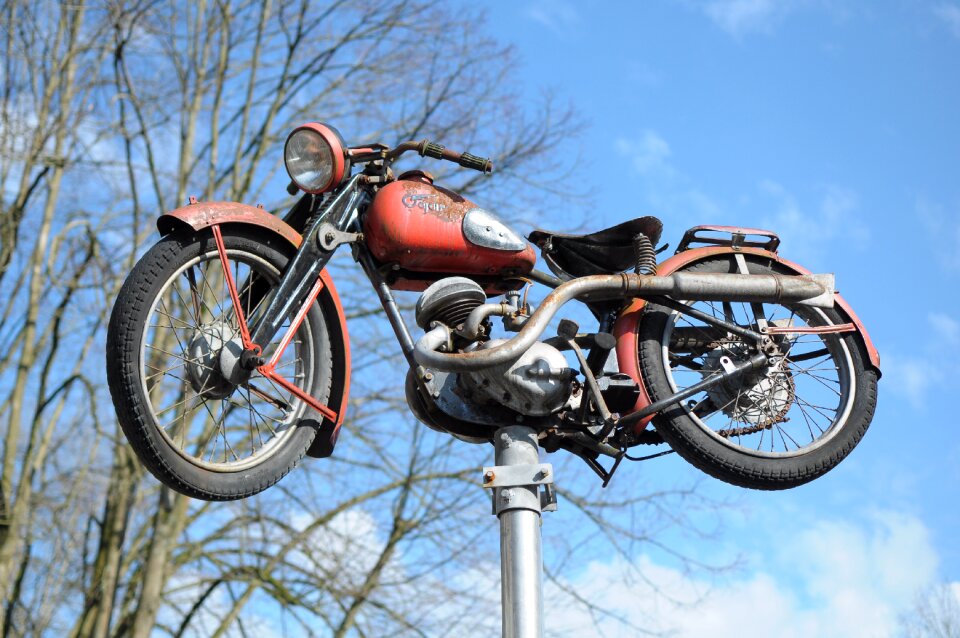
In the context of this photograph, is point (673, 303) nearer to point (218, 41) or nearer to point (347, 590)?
point (347, 590)

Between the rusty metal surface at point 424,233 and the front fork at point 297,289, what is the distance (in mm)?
117

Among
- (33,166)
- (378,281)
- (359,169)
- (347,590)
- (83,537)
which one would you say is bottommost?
(378,281)

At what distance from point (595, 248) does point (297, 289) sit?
1342 mm

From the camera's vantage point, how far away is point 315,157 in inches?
210

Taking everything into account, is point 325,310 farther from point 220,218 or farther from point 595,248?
point 595,248

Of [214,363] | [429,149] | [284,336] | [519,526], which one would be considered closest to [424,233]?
[429,149]

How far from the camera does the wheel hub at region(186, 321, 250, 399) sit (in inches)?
190

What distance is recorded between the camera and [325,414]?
17.0 ft

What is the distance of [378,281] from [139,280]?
981 mm

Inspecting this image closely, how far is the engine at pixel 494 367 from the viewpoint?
490cm

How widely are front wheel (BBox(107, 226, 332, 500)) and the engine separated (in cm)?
54

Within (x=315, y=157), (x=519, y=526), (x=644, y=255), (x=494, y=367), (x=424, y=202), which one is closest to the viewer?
(x=519, y=526)

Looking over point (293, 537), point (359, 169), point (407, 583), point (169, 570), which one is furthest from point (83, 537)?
point (359, 169)

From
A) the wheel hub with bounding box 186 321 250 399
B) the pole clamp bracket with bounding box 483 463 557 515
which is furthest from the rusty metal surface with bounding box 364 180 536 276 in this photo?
the pole clamp bracket with bounding box 483 463 557 515
